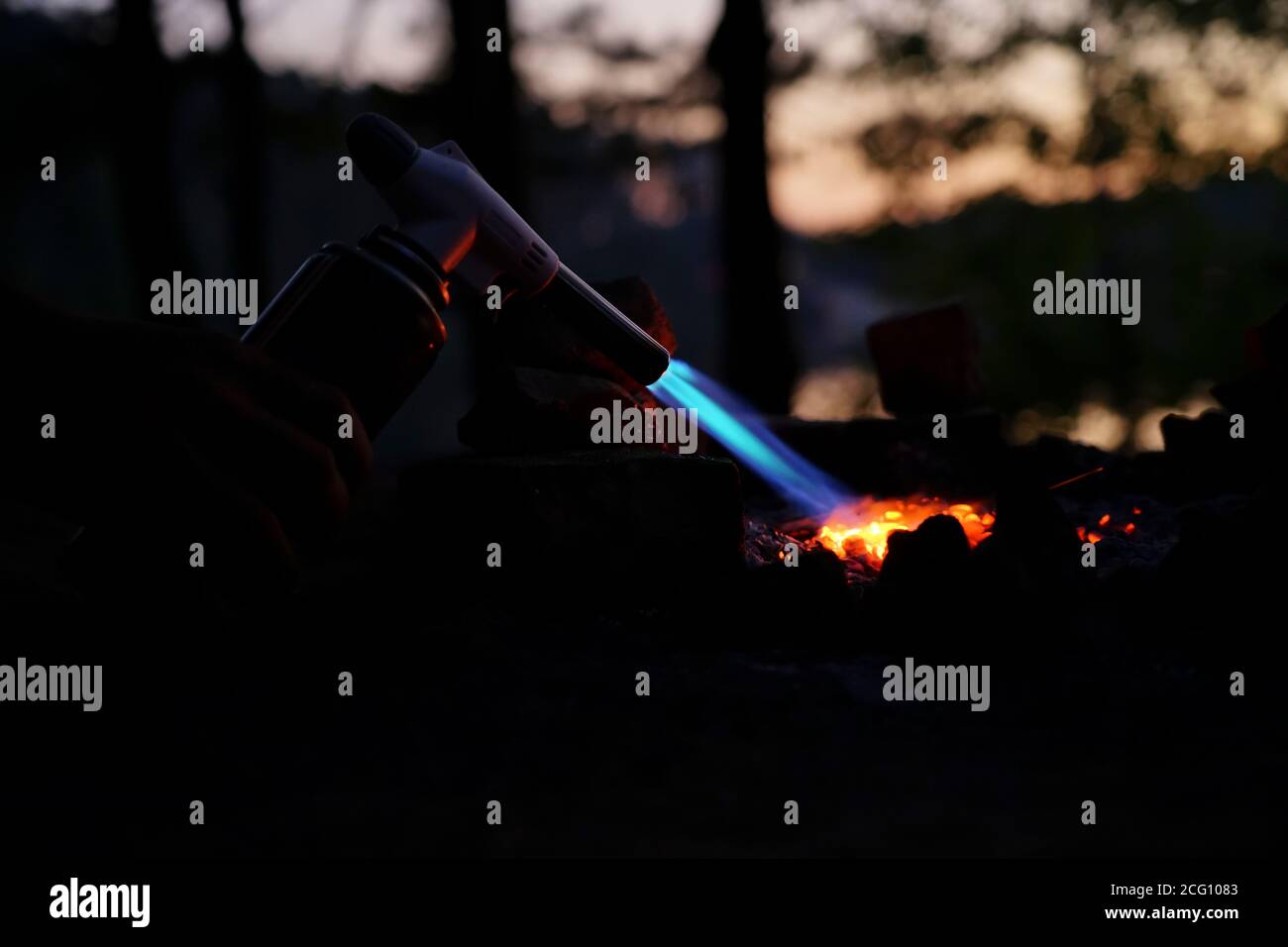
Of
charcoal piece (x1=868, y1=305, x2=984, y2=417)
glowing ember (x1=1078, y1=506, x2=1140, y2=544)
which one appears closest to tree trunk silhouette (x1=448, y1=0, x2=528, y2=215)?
charcoal piece (x1=868, y1=305, x2=984, y2=417)

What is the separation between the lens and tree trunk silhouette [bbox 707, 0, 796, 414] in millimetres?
8352

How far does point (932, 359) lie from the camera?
18.0 ft

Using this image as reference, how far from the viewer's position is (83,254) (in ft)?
82.4

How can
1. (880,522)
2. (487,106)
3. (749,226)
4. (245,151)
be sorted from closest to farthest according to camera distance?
1. (880,522)
2. (487,106)
3. (749,226)
4. (245,151)

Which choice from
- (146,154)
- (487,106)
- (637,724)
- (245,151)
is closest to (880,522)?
(637,724)

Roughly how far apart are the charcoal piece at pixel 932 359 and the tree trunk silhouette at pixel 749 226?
8.82 ft

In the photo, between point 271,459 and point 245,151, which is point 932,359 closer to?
point 271,459

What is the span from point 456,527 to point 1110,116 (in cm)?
1468

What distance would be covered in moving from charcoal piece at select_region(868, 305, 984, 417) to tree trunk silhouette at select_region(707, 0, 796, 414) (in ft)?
8.82

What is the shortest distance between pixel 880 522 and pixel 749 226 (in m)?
4.51

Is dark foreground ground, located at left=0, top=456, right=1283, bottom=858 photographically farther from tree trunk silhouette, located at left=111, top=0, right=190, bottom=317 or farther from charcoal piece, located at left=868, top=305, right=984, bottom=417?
tree trunk silhouette, located at left=111, top=0, right=190, bottom=317
